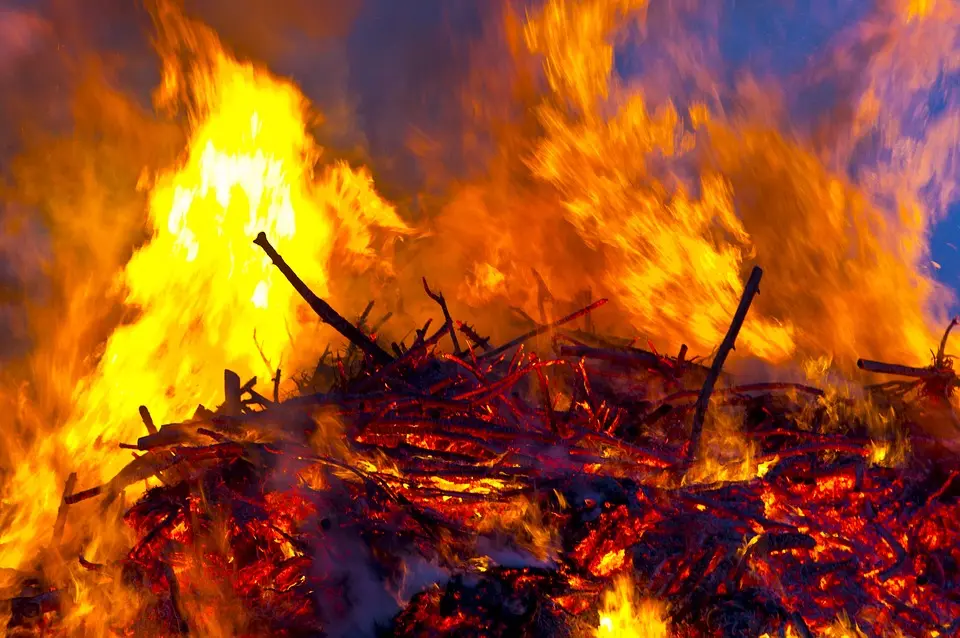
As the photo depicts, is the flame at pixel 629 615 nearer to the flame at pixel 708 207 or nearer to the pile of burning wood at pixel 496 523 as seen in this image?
the pile of burning wood at pixel 496 523

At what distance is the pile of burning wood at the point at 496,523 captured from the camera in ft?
8.14

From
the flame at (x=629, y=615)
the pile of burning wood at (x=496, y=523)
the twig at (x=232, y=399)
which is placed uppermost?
the twig at (x=232, y=399)

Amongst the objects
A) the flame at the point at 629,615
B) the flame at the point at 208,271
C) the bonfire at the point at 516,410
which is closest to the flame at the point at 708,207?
the bonfire at the point at 516,410

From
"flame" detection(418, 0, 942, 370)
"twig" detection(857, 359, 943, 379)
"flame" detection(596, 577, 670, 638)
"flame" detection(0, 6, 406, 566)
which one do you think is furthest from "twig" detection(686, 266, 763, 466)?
"flame" detection(418, 0, 942, 370)

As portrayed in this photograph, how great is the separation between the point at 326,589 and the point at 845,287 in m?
5.77

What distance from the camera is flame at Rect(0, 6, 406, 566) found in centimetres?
505

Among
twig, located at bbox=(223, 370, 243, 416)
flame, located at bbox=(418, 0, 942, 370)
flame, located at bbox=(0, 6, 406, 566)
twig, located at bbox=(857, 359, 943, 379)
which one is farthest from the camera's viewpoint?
flame, located at bbox=(418, 0, 942, 370)

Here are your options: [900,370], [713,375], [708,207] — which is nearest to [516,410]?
[713,375]

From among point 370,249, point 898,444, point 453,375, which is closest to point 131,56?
point 370,249

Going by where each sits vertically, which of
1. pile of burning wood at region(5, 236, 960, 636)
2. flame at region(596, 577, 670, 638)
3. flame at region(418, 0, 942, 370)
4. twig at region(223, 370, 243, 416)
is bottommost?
flame at region(596, 577, 670, 638)

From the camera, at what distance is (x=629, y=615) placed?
248 cm

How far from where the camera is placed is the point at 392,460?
279 cm

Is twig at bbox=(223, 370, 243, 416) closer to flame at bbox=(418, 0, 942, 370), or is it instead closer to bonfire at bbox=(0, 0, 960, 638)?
bonfire at bbox=(0, 0, 960, 638)

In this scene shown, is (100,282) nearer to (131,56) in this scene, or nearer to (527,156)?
(131,56)
